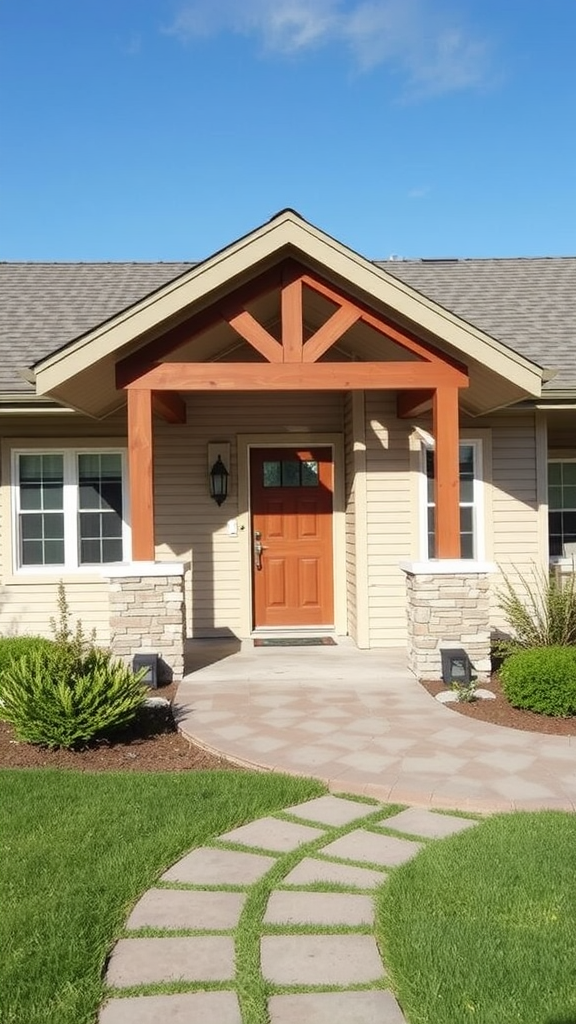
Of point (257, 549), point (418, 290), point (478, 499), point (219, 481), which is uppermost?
point (418, 290)

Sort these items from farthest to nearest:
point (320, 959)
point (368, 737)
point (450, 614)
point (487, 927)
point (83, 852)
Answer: point (450, 614) < point (368, 737) < point (83, 852) < point (487, 927) < point (320, 959)

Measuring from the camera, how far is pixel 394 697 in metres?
7.27

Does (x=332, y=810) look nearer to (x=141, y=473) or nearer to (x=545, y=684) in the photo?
(x=545, y=684)

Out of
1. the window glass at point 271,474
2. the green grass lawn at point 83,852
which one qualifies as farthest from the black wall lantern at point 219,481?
the green grass lawn at point 83,852

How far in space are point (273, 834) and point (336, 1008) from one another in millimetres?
1605

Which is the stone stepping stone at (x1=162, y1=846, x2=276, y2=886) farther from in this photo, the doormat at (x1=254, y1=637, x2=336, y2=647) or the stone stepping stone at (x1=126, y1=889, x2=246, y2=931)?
the doormat at (x1=254, y1=637, x2=336, y2=647)

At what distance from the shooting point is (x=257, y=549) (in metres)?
10.4

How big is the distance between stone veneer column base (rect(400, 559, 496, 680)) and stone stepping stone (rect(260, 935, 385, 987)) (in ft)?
15.8

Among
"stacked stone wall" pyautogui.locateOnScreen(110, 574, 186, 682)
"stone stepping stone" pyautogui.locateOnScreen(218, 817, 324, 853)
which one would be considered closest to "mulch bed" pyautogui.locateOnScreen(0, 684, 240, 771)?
"stone stepping stone" pyautogui.locateOnScreen(218, 817, 324, 853)

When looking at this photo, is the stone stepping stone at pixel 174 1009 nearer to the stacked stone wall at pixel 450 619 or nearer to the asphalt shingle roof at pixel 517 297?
the stacked stone wall at pixel 450 619

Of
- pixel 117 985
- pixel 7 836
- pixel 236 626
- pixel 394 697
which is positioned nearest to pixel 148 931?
pixel 117 985

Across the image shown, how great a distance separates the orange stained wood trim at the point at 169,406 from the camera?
28.2ft

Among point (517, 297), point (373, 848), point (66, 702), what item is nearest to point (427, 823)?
point (373, 848)

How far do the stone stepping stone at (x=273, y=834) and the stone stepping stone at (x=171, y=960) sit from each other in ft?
3.23
